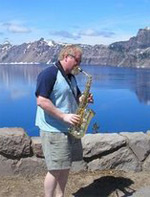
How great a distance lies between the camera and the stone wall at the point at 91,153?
5070 mm

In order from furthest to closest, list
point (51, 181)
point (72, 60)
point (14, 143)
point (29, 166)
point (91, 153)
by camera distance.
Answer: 1. point (91, 153)
2. point (29, 166)
3. point (14, 143)
4. point (51, 181)
5. point (72, 60)

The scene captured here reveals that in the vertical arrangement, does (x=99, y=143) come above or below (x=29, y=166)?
above

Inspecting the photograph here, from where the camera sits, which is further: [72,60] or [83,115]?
[83,115]

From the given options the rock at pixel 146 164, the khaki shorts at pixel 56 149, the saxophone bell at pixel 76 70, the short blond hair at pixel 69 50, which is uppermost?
the short blond hair at pixel 69 50

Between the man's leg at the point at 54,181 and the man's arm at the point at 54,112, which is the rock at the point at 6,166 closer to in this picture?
the man's leg at the point at 54,181

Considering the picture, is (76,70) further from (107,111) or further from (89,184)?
(107,111)

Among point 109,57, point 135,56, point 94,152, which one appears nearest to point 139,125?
point 94,152

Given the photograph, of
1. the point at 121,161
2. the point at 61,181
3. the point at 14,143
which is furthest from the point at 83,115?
the point at 121,161

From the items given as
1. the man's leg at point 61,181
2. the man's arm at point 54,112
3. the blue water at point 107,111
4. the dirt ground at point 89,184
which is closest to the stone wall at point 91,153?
the dirt ground at point 89,184

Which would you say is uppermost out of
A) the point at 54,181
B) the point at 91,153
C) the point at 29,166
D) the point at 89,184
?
the point at 54,181

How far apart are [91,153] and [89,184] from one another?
1.53 ft

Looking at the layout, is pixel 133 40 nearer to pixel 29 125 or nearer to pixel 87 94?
pixel 29 125

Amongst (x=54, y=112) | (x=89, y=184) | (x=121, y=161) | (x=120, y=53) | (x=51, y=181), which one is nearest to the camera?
(x=54, y=112)

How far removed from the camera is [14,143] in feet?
16.5
